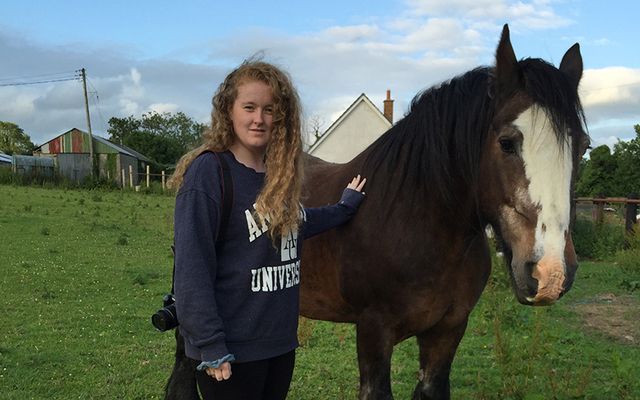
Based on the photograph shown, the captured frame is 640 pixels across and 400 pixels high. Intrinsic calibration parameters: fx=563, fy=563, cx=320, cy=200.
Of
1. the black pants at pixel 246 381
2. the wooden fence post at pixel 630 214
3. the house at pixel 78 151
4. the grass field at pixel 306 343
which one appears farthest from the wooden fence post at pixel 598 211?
the house at pixel 78 151

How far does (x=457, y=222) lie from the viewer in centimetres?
277

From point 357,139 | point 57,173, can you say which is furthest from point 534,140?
point 57,173

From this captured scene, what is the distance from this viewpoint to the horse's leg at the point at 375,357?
2850mm

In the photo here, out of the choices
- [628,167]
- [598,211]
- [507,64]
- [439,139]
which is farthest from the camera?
[628,167]

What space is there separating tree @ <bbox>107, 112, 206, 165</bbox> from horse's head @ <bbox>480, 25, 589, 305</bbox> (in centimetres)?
6185

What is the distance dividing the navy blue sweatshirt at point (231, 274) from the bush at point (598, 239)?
34.5ft

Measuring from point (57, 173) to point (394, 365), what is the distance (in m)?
31.7

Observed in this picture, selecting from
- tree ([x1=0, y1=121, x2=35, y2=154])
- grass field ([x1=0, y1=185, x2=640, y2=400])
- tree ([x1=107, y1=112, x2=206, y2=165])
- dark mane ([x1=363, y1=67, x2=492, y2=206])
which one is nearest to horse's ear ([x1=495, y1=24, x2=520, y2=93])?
dark mane ([x1=363, y1=67, x2=492, y2=206])

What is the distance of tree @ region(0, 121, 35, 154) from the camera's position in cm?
8206

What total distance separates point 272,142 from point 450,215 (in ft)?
3.44

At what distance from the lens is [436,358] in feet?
10.4

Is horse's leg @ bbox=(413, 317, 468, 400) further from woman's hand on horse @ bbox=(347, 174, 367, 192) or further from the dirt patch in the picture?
the dirt patch

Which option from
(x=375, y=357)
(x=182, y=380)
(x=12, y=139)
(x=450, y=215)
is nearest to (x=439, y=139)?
(x=450, y=215)

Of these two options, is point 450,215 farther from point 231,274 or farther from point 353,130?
point 353,130
